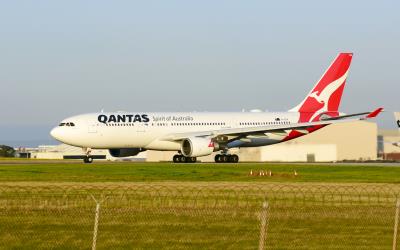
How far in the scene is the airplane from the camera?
244 ft

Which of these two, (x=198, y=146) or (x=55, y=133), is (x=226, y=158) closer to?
(x=198, y=146)

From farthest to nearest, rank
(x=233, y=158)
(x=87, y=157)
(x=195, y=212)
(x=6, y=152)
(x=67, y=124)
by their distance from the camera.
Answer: (x=6, y=152)
(x=233, y=158)
(x=87, y=157)
(x=67, y=124)
(x=195, y=212)

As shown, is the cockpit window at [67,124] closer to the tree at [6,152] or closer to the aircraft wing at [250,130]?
the aircraft wing at [250,130]

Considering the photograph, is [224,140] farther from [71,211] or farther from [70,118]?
[71,211]

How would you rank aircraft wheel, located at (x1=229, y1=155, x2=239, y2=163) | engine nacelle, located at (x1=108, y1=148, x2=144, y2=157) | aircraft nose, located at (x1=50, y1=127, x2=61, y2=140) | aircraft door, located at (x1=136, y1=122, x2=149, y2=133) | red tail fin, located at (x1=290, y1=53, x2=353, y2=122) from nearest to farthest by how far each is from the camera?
aircraft nose, located at (x1=50, y1=127, x2=61, y2=140), aircraft door, located at (x1=136, y1=122, x2=149, y2=133), aircraft wheel, located at (x1=229, y1=155, x2=239, y2=163), engine nacelle, located at (x1=108, y1=148, x2=144, y2=157), red tail fin, located at (x1=290, y1=53, x2=353, y2=122)

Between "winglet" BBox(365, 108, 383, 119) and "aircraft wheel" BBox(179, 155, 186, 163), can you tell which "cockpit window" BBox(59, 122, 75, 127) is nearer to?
"aircraft wheel" BBox(179, 155, 186, 163)

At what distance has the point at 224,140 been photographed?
76500mm

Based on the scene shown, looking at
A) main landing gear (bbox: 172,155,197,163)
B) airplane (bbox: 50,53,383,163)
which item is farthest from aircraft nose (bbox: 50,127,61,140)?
main landing gear (bbox: 172,155,197,163)

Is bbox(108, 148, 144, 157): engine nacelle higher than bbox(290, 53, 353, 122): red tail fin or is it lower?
lower

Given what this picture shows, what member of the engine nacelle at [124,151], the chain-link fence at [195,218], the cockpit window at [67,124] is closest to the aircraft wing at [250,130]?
the engine nacelle at [124,151]

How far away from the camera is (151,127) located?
76.1 m

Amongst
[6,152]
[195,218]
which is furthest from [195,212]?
[6,152]

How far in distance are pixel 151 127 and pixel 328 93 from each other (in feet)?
57.6

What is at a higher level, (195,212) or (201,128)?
(201,128)
